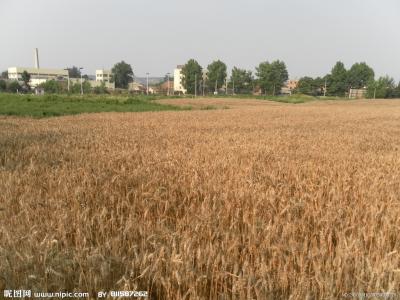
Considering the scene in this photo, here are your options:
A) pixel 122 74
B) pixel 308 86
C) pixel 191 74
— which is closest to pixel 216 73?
pixel 191 74

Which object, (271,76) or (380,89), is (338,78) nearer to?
(380,89)

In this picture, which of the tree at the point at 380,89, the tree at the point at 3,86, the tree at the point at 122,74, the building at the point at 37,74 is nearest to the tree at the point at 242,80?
the tree at the point at 380,89

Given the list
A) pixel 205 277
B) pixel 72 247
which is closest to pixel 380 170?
pixel 205 277

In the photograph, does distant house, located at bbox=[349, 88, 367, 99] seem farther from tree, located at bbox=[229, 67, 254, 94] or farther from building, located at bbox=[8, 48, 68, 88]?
building, located at bbox=[8, 48, 68, 88]

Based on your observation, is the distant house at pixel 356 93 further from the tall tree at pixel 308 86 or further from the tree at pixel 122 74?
the tree at pixel 122 74

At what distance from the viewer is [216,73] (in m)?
117

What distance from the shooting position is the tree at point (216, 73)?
A: 118 metres

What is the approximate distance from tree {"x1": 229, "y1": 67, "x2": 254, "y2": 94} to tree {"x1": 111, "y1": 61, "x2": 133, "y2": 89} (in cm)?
5895

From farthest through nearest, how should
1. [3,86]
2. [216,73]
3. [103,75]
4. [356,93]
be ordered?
[103,75], [216,73], [356,93], [3,86]

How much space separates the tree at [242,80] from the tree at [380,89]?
3792cm

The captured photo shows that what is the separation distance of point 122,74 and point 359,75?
101 m

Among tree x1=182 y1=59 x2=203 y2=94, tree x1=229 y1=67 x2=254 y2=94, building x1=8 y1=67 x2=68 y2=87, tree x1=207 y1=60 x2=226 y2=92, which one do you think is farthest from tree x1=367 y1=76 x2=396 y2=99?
building x1=8 y1=67 x2=68 y2=87

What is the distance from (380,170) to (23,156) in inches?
215

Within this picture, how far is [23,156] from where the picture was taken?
5316 millimetres
